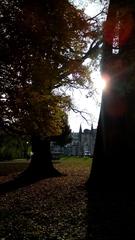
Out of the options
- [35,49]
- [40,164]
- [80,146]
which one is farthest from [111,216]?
[80,146]

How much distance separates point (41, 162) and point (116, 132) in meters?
13.3

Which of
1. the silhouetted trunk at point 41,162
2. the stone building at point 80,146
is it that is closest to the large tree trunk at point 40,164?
the silhouetted trunk at point 41,162

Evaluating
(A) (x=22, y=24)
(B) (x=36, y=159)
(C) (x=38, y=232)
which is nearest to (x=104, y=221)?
(C) (x=38, y=232)

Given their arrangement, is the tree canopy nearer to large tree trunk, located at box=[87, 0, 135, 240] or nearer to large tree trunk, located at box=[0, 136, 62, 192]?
large tree trunk, located at box=[87, 0, 135, 240]

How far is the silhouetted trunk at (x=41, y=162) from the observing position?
92.9ft

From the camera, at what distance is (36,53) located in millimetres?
16922

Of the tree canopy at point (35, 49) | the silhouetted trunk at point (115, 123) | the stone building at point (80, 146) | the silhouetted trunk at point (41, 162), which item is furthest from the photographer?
the stone building at point (80, 146)

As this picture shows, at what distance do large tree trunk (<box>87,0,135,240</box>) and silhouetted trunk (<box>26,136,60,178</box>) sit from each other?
1089 centimetres

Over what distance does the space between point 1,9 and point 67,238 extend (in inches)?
365

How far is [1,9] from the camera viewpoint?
15883 millimetres

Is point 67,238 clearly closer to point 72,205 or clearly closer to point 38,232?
point 38,232

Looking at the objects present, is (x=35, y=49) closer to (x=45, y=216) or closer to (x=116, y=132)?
(x=116, y=132)

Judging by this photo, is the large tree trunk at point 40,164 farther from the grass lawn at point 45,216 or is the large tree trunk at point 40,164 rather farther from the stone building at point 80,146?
the stone building at point 80,146

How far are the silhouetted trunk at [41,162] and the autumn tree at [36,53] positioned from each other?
5.08 metres
